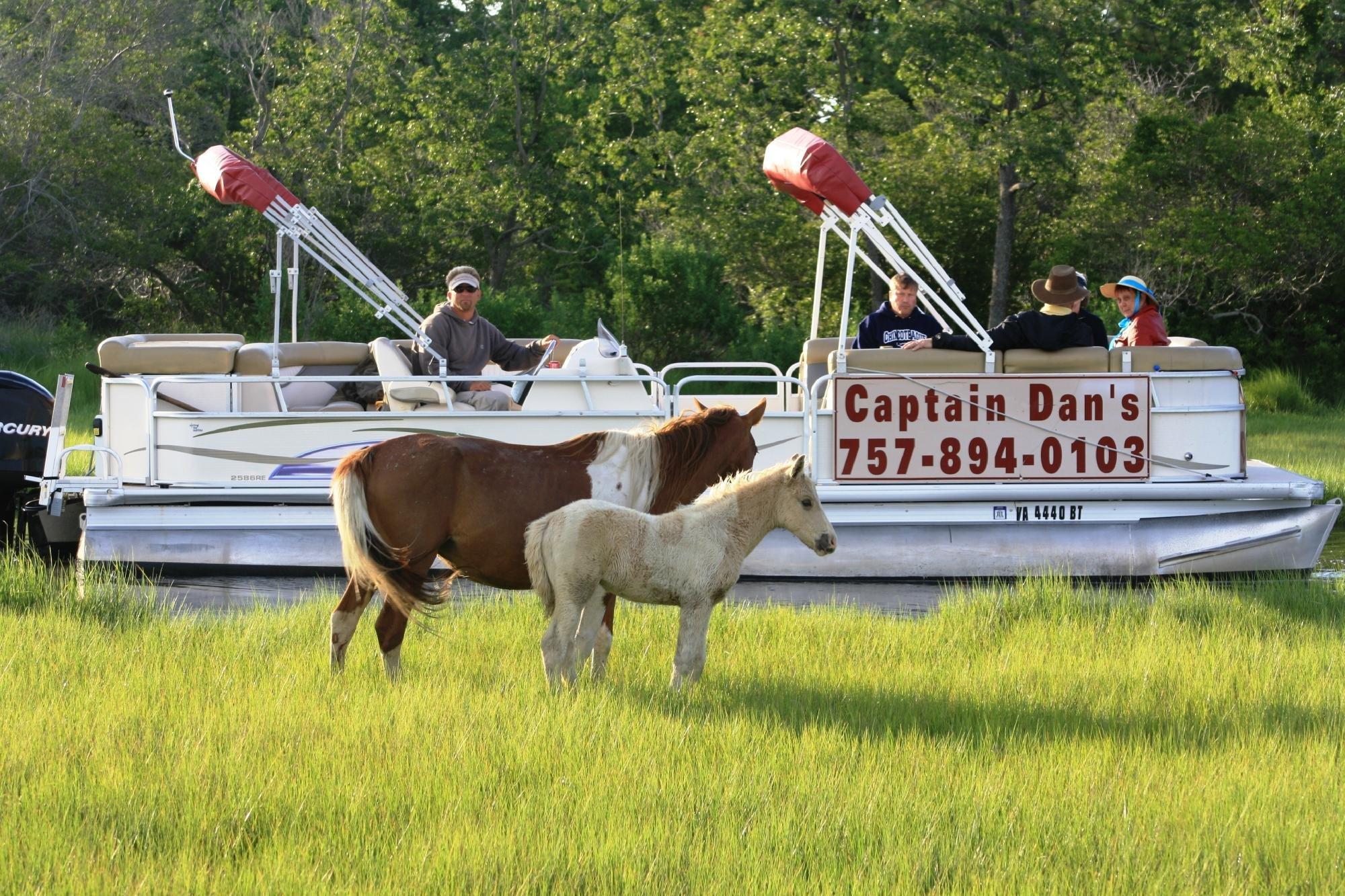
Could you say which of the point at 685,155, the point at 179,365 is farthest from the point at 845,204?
the point at 685,155

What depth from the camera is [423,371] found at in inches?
406

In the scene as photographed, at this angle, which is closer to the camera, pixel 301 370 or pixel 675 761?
pixel 675 761

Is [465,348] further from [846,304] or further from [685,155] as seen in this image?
[685,155]

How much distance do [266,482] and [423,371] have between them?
4.08 feet

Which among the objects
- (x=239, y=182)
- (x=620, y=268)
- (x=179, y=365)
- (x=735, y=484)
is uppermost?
(x=620, y=268)

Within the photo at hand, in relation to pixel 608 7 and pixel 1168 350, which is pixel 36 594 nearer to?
pixel 1168 350

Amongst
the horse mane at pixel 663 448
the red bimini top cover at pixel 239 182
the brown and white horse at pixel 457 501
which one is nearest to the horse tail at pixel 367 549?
the brown and white horse at pixel 457 501

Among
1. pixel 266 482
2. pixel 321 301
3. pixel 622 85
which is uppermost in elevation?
pixel 622 85

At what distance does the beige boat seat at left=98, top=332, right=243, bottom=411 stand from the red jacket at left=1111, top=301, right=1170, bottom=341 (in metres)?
5.69

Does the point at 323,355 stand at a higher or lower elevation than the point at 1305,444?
higher

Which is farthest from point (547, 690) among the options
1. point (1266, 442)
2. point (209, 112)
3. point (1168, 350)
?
point (209, 112)

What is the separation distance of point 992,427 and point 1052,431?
36 cm

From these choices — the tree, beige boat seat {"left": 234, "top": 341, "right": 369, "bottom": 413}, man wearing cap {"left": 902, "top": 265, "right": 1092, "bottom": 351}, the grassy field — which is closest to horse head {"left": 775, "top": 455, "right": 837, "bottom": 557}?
the grassy field

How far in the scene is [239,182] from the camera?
1012 cm
